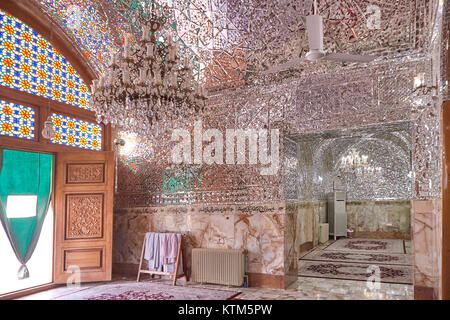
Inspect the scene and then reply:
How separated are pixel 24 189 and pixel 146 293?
8.06 ft

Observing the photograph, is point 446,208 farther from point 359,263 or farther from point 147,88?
point 359,263

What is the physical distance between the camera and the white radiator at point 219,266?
→ 5.61 m

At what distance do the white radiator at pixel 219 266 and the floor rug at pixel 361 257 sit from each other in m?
3.04

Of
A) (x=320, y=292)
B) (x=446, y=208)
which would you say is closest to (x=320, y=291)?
(x=320, y=292)

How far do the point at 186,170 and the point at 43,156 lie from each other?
7.62 ft

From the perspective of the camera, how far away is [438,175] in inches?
170

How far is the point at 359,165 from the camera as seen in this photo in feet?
40.8

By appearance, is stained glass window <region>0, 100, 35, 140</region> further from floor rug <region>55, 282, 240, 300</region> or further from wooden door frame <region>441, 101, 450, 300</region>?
wooden door frame <region>441, 101, 450, 300</region>

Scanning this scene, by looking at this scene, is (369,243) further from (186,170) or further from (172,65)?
(172,65)

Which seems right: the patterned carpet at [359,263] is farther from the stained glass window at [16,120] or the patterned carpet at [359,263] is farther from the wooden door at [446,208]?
A: the stained glass window at [16,120]

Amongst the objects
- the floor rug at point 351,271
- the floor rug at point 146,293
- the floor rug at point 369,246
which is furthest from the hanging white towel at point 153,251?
the floor rug at point 369,246

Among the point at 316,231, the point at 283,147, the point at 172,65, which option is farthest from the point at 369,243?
the point at 172,65

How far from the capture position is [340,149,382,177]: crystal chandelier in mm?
12219

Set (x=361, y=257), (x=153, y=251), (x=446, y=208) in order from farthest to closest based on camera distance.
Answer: (x=361, y=257) < (x=153, y=251) < (x=446, y=208)
